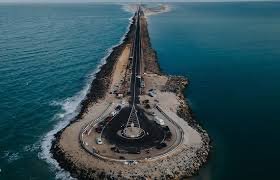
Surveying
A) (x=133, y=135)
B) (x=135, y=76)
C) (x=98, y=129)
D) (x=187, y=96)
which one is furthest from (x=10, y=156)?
(x=187, y=96)

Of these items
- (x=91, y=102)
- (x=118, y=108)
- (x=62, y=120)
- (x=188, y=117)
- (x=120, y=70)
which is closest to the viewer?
(x=188, y=117)

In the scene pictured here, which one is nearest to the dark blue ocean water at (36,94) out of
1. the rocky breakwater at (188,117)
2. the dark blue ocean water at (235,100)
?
the rocky breakwater at (188,117)

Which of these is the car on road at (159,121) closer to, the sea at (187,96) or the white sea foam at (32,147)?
the sea at (187,96)

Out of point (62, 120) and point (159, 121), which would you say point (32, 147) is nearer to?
point (62, 120)

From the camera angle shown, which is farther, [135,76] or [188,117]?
[135,76]

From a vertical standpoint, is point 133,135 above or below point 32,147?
above

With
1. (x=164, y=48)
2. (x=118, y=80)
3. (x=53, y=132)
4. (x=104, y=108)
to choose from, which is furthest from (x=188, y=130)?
(x=164, y=48)

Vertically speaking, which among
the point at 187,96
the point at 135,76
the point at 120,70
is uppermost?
the point at 135,76

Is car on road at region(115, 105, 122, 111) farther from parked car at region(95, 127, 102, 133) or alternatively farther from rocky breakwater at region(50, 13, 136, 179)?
parked car at region(95, 127, 102, 133)
